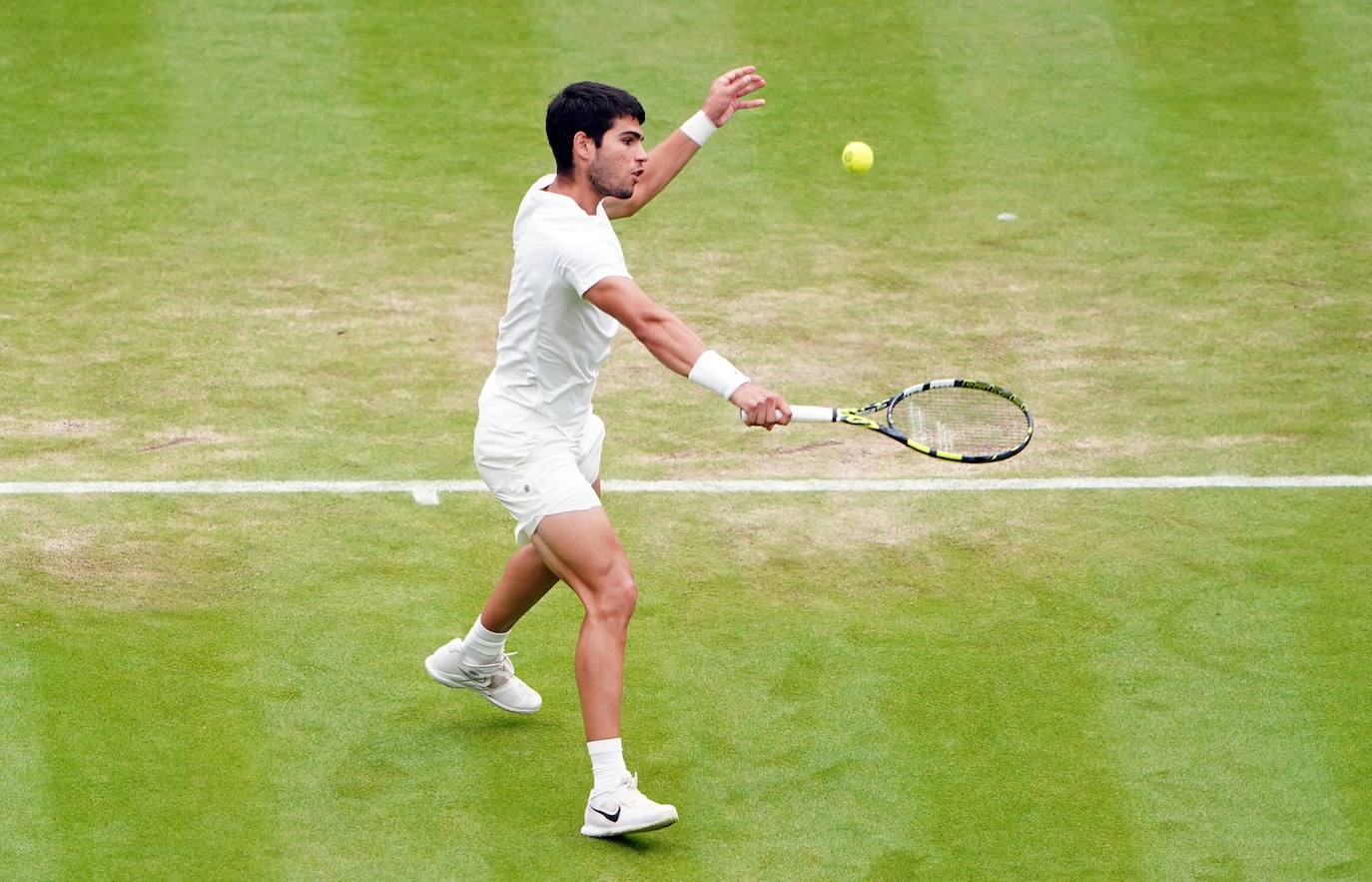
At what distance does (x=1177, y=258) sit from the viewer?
464 inches

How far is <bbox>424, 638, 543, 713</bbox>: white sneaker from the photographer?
7207 millimetres

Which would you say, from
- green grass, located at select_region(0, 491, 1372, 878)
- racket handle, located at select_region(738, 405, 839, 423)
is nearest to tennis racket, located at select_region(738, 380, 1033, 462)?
racket handle, located at select_region(738, 405, 839, 423)

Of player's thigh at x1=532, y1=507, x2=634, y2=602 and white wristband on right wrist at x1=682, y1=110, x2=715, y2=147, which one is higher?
white wristband on right wrist at x1=682, y1=110, x2=715, y2=147

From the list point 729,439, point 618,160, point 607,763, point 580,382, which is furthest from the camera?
point 729,439

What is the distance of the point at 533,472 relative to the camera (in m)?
6.73

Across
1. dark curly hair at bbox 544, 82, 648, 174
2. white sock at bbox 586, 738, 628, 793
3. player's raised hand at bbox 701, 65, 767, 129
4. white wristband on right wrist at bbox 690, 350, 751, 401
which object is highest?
dark curly hair at bbox 544, 82, 648, 174

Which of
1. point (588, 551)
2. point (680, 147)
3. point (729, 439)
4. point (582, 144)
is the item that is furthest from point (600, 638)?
point (729, 439)

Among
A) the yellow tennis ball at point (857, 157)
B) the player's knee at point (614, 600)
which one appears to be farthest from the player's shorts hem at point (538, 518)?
the yellow tennis ball at point (857, 157)

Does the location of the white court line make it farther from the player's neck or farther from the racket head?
the player's neck

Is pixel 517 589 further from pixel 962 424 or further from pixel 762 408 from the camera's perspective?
pixel 962 424

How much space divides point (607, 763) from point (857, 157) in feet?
17.2

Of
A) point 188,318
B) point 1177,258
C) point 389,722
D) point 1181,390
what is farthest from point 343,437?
point 1177,258

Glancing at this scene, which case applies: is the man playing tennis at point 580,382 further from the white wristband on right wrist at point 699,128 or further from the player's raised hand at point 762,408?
the white wristband on right wrist at point 699,128

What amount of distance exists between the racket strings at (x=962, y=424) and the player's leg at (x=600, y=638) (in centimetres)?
135
